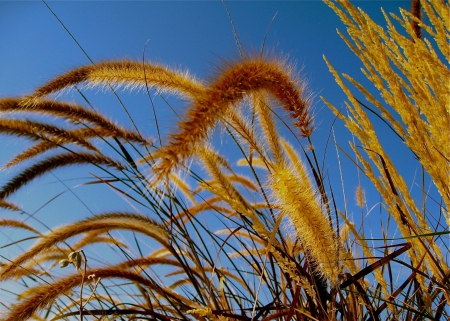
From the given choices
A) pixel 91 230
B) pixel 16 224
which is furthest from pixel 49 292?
pixel 16 224

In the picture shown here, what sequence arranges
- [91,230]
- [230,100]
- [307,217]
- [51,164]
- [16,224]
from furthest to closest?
1. [16,224]
2. [51,164]
3. [91,230]
4. [230,100]
5. [307,217]

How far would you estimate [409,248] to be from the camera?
1165mm

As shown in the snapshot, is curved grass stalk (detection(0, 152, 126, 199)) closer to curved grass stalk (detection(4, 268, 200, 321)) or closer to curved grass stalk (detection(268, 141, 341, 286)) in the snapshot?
curved grass stalk (detection(4, 268, 200, 321))

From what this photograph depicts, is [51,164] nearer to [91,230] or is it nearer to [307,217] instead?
[91,230]

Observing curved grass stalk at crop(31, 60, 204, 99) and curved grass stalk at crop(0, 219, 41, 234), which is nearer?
curved grass stalk at crop(31, 60, 204, 99)

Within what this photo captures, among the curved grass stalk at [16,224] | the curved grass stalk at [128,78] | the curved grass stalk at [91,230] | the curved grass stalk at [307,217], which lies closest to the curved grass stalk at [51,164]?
the curved grass stalk at [91,230]

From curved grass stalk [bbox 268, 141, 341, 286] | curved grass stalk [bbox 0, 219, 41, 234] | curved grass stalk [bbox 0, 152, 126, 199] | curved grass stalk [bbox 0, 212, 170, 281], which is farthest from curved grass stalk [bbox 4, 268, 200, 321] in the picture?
curved grass stalk [bbox 0, 219, 41, 234]

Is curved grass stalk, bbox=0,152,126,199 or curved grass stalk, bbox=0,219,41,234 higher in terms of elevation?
curved grass stalk, bbox=0,152,126,199

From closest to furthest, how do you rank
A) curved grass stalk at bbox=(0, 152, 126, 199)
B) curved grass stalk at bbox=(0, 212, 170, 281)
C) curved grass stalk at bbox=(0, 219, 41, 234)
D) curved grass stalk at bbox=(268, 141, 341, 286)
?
1. curved grass stalk at bbox=(268, 141, 341, 286)
2. curved grass stalk at bbox=(0, 212, 170, 281)
3. curved grass stalk at bbox=(0, 152, 126, 199)
4. curved grass stalk at bbox=(0, 219, 41, 234)

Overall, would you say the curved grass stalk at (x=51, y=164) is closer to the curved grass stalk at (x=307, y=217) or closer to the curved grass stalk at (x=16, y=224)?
the curved grass stalk at (x=16, y=224)

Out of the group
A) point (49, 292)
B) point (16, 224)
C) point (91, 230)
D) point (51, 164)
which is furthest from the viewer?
point (16, 224)

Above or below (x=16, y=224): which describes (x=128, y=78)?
above

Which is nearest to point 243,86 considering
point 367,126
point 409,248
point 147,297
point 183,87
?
point 183,87

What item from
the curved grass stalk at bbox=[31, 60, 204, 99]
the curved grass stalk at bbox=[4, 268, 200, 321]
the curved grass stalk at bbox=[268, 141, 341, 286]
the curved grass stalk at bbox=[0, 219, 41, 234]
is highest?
the curved grass stalk at bbox=[31, 60, 204, 99]
